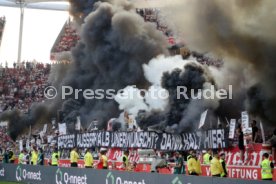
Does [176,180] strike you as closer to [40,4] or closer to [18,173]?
[18,173]

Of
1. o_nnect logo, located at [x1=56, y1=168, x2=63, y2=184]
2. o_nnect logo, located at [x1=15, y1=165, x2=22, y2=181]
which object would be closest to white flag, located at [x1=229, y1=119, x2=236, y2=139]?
o_nnect logo, located at [x1=56, y1=168, x2=63, y2=184]

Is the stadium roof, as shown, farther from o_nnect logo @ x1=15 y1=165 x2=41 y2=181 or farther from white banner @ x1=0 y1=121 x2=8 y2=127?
o_nnect logo @ x1=15 y1=165 x2=41 y2=181

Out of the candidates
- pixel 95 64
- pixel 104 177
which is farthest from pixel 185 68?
pixel 95 64

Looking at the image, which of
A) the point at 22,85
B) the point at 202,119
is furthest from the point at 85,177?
the point at 22,85

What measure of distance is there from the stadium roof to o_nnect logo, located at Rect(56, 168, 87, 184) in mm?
44977

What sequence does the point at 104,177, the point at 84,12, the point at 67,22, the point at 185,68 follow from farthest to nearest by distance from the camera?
the point at 67,22 → the point at 84,12 → the point at 185,68 → the point at 104,177

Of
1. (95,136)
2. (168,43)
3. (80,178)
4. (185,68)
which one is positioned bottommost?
(80,178)

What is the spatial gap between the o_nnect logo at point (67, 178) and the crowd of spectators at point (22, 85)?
109 ft

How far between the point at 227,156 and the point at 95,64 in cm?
3084

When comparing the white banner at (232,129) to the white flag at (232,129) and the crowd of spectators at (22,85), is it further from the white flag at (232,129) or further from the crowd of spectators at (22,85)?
the crowd of spectators at (22,85)

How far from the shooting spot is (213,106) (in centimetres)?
3825

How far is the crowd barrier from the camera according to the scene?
77.4 ft


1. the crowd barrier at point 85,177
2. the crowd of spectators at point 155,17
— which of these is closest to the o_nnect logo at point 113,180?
the crowd barrier at point 85,177

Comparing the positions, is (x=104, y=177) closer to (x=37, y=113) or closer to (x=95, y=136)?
(x=95, y=136)
